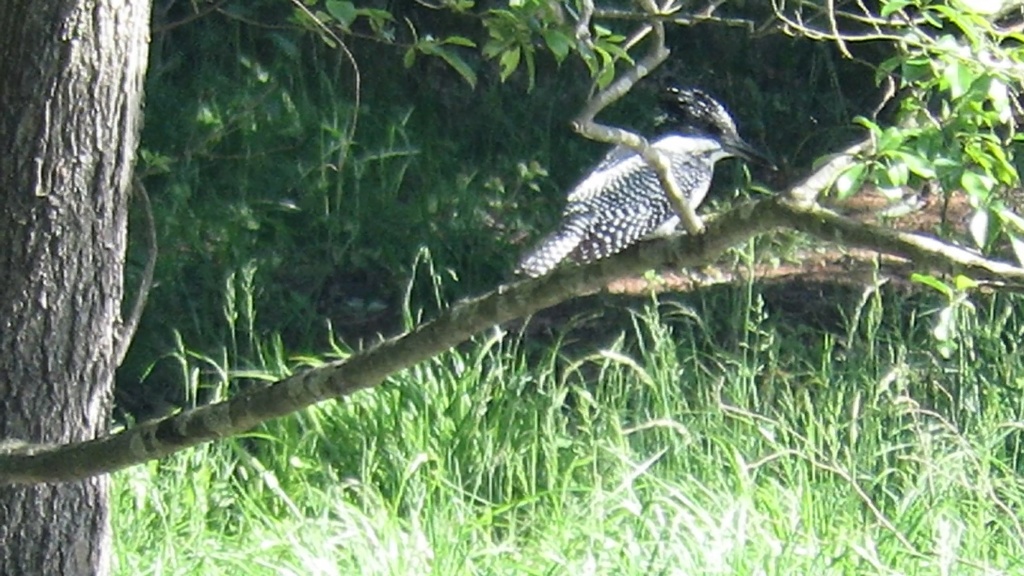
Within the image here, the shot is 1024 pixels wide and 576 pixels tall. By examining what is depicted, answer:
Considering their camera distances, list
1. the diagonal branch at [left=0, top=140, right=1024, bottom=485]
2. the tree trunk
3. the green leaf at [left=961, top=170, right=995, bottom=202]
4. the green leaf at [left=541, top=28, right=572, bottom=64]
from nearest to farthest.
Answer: the diagonal branch at [left=0, top=140, right=1024, bottom=485] < the green leaf at [left=961, top=170, right=995, bottom=202] < the tree trunk < the green leaf at [left=541, top=28, right=572, bottom=64]

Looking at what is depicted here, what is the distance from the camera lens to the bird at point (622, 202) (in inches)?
248

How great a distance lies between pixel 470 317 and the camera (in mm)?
1707

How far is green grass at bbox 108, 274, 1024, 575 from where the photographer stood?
139 inches

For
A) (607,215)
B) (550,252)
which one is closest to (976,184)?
(550,252)

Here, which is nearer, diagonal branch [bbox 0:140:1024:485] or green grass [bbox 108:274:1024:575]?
diagonal branch [bbox 0:140:1024:485]

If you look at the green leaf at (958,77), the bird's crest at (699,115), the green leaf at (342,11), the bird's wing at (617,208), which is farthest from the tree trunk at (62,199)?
the bird's crest at (699,115)

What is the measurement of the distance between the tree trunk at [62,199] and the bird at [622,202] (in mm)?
3564

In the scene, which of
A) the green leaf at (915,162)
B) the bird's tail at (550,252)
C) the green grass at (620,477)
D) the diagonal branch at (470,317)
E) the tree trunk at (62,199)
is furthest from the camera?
the bird's tail at (550,252)

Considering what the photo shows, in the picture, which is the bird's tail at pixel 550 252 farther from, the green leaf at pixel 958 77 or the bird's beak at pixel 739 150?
the green leaf at pixel 958 77

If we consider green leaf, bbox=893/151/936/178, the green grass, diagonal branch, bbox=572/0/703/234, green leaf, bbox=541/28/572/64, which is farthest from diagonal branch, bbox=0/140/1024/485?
the green grass

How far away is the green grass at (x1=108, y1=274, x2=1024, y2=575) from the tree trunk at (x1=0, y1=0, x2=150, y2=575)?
103 cm

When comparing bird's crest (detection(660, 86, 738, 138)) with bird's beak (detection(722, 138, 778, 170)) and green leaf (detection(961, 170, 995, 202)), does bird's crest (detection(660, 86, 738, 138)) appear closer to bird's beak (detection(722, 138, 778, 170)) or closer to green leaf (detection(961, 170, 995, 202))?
bird's beak (detection(722, 138, 778, 170))

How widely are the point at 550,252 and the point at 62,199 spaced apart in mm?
3837

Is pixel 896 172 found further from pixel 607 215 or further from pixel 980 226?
pixel 607 215
